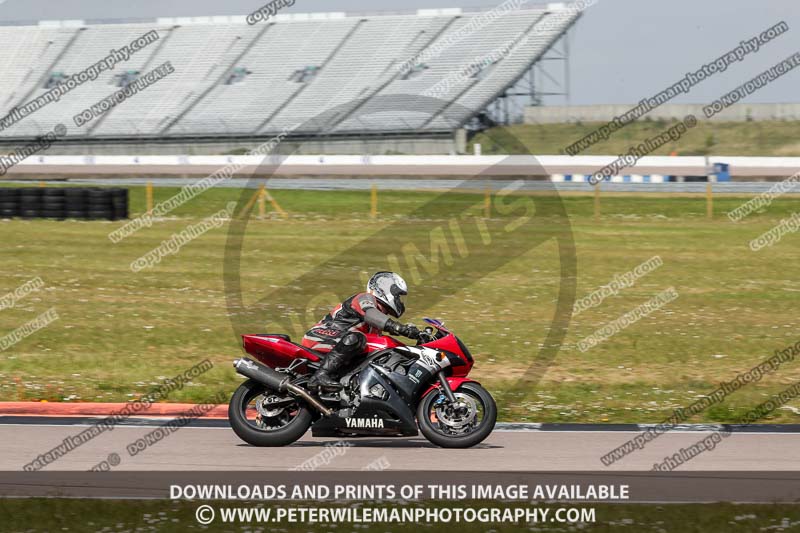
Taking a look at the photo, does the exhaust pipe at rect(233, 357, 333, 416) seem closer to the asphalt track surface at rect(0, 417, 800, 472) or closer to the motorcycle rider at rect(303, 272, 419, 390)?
the motorcycle rider at rect(303, 272, 419, 390)

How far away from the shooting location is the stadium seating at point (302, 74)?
6381 centimetres

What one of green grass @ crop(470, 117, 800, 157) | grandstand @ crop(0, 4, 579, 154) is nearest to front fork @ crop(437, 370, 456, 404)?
green grass @ crop(470, 117, 800, 157)

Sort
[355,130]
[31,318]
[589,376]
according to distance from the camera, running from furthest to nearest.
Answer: [355,130] < [31,318] < [589,376]

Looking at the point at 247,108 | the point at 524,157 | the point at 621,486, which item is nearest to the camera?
the point at 621,486

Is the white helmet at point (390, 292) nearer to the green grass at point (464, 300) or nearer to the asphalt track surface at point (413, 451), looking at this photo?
the asphalt track surface at point (413, 451)

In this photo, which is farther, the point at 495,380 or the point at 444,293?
the point at 444,293

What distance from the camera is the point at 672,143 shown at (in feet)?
192

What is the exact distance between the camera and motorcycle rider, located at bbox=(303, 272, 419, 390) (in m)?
9.09

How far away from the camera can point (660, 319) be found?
1758 cm

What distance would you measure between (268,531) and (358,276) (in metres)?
14.5

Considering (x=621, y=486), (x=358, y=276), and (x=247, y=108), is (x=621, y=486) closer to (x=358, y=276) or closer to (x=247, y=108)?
(x=358, y=276)

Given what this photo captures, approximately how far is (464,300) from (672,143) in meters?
42.2

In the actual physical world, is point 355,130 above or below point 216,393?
above

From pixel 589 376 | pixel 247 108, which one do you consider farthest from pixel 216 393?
pixel 247 108
